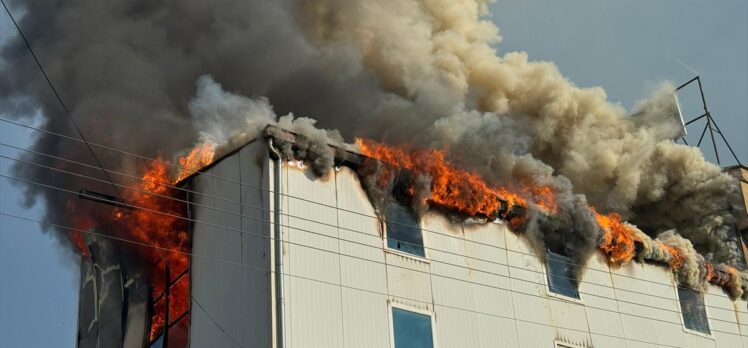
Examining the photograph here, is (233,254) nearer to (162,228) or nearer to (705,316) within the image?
(162,228)

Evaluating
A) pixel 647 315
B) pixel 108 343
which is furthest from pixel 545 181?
pixel 108 343

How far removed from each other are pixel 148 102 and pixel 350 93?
541 cm

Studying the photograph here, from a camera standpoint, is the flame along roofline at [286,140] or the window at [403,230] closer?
the flame along roofline at [286,140]

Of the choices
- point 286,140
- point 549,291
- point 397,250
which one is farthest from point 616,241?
point 286,140

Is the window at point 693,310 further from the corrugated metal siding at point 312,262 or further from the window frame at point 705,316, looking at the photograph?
the corrugated metal siding at point 312,262

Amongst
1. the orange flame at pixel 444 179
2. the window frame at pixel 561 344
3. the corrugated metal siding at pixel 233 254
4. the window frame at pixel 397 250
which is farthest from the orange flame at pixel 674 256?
the corrugated metal siding at pixel 233 254

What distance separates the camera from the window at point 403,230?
2492 cm

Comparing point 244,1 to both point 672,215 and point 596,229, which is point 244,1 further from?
point 672,215

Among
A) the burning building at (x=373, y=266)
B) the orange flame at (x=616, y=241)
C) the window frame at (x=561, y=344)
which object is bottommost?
the window frame at (x=561, y=344)

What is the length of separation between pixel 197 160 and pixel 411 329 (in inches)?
240

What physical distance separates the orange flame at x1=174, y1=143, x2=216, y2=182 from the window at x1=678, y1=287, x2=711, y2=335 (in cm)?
1319

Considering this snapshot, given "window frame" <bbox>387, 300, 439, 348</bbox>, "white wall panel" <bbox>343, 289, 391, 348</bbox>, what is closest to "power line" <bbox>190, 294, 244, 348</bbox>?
"white wall panel" <bbox>343, 289, 391, 348</bbox>

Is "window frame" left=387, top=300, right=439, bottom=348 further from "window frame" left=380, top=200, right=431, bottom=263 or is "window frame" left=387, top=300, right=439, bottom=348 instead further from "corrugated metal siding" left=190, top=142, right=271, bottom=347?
"corrugated metal siding" left=190, top=142, right=271, bottom=347

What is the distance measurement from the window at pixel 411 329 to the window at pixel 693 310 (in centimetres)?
900
